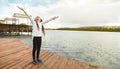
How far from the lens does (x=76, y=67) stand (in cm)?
587

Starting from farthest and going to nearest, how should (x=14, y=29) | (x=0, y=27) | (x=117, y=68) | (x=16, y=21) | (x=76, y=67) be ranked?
(x=16, y=21) → (x=14, y=29) → (x=0, y=27) → (x=117, y=68) → (x=76, y=67)

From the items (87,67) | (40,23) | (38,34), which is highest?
(40,23)

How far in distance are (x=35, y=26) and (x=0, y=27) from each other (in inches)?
1252

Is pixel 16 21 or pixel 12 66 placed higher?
pixel 16 21

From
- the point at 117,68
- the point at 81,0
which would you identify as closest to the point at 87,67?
the point at 117,68

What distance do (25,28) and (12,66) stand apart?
35670 millimetres

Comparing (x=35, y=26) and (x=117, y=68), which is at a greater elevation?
(x=35, y=26)

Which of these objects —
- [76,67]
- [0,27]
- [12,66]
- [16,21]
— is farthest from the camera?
[16,21]

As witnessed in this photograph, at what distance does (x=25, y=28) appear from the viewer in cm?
4031

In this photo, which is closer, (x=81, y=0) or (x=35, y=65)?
(x=35, y=65)

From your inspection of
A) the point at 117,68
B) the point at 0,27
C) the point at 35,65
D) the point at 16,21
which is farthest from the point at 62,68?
the point at 16,21

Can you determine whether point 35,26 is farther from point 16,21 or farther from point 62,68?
point 16,21

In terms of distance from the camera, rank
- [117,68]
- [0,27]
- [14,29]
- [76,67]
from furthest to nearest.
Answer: [14,29] < [0,27] < [117,68] < [76,67]

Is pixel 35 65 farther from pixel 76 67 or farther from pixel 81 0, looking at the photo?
pixel 81 0
